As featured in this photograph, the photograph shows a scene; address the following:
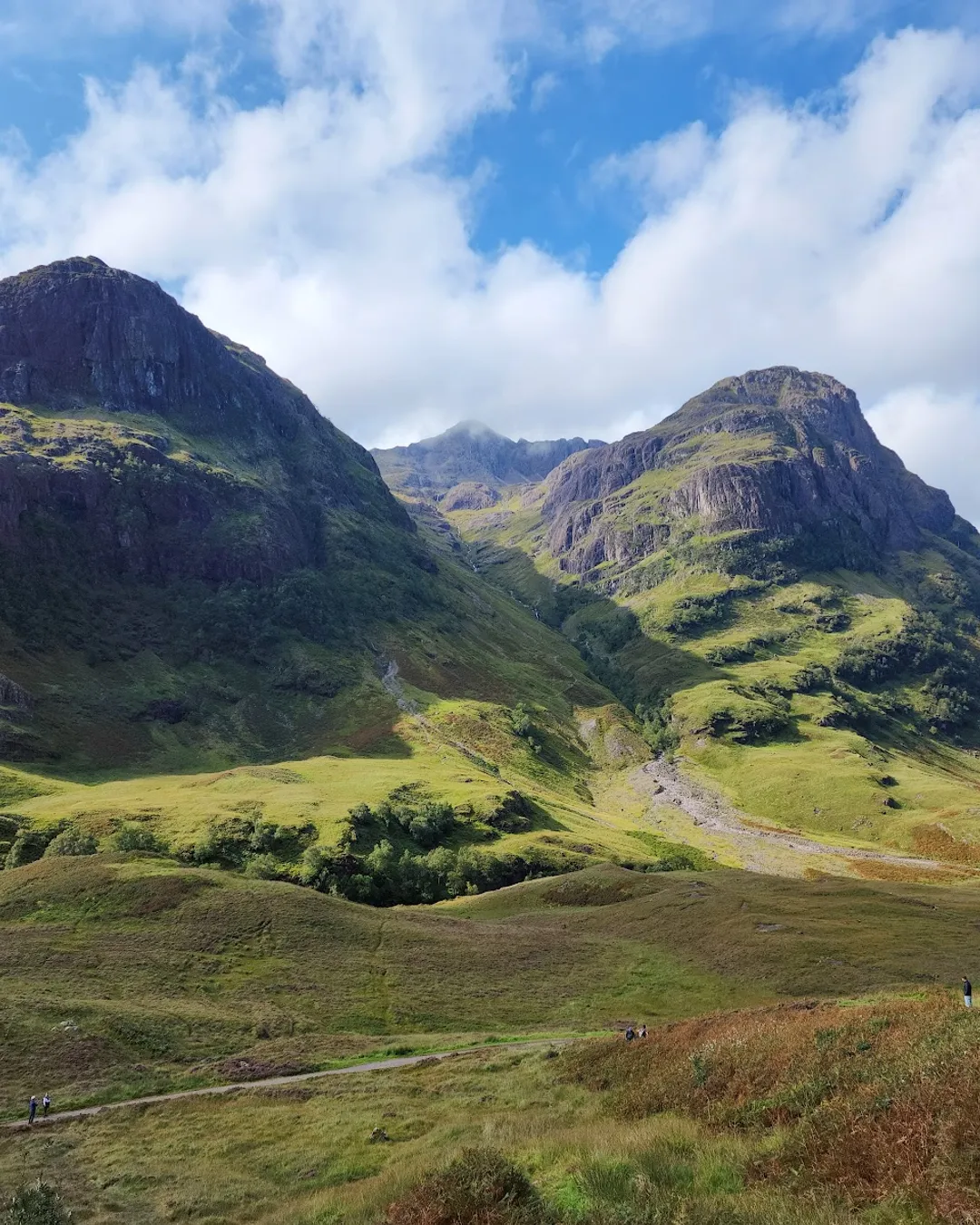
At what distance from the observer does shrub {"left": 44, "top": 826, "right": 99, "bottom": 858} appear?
103250 millimetres

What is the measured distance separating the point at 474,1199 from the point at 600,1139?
5.70m

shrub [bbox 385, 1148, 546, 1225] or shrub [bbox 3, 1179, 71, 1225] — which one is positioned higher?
shrub [bbox 385, 1148, 546, 1225]

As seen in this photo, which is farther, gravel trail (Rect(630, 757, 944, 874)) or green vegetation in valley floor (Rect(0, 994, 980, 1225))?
gravel trail (Rect(630, 757, 944, 874))

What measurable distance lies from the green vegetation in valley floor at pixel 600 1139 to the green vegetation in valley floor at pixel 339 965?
30.7 ft

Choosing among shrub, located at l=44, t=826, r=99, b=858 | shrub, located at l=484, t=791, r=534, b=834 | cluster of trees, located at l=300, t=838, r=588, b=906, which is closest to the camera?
shrub, located at l=44, t=826, r=99, b=858

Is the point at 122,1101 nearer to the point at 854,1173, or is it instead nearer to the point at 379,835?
the point at 854,1173

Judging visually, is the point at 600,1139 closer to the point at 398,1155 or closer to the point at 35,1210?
the point at 398,1155

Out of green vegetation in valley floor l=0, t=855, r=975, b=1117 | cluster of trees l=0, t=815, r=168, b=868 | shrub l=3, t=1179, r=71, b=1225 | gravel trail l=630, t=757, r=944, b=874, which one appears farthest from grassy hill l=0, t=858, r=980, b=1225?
gravel trail l=630, t=757, r=944, b=874

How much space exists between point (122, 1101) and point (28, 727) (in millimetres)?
168866

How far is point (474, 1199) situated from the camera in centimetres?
1378

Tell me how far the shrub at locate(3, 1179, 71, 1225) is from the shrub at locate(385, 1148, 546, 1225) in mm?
9983

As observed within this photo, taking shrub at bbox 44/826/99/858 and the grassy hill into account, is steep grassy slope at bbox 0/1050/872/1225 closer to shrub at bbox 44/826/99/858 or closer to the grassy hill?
the grassy hill

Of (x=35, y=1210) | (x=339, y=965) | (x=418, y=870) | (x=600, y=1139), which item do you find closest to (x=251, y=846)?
(x=418, y=870)

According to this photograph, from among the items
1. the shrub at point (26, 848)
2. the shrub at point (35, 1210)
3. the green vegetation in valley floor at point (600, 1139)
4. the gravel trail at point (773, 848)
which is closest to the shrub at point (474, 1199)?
the green vegetation in valley floor at point (600, 1139)
